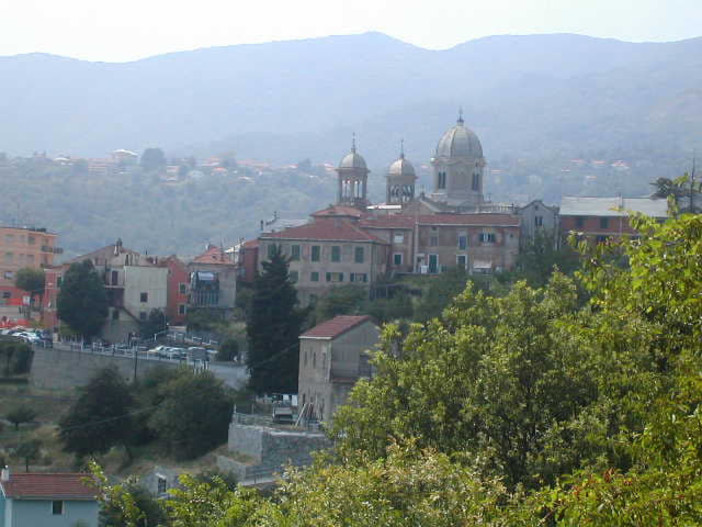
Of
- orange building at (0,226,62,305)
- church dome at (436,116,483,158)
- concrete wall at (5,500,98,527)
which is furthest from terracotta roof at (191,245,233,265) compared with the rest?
concrete wall at (5,500,98,527)

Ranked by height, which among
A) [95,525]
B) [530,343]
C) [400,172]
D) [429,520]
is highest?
[400,172]

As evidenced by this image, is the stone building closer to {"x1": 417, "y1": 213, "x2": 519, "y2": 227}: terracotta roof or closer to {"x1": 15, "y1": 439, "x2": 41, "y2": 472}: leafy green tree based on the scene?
{"x1": 417, "y1": 213, "x2": 519, "y2": 227}: terracotta roof

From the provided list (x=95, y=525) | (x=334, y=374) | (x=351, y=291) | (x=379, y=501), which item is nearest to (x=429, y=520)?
(x=379, y=501)

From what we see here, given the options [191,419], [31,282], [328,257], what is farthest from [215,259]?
[191,419]

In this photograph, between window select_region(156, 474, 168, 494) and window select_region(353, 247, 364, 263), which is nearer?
window select_region(156, 474, 168, 494)

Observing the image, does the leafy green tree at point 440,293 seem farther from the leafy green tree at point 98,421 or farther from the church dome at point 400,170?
the church dome at point 400,170

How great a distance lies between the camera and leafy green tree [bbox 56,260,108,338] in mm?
80500

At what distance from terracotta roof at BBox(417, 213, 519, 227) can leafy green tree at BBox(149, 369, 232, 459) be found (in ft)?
78.9

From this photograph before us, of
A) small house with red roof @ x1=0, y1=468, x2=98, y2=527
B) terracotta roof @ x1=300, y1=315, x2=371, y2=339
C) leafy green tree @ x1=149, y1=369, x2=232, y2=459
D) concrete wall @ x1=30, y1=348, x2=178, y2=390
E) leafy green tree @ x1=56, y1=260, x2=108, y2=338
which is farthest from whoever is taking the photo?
leafy green tree @ x1=56, y1=260, x2=108, y2=338

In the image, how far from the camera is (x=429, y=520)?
20.2 meters

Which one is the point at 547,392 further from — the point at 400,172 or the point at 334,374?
the point at 400,172

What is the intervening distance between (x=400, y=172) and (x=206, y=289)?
2340cm

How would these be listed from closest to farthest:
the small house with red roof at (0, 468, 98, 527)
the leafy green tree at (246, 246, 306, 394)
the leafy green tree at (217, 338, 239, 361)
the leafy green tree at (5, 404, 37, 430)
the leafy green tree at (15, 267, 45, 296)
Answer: the small house with red roof at (0, 468, 98, 527), the leafy green tree at (246, 246, 306, 394), the leafy green tree at (5, 404, 37, 430), the leafy green tree at (217, 338, 239, 361), the leafy green tree at (15, 267, 45, 296)

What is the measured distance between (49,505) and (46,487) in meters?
0.70
